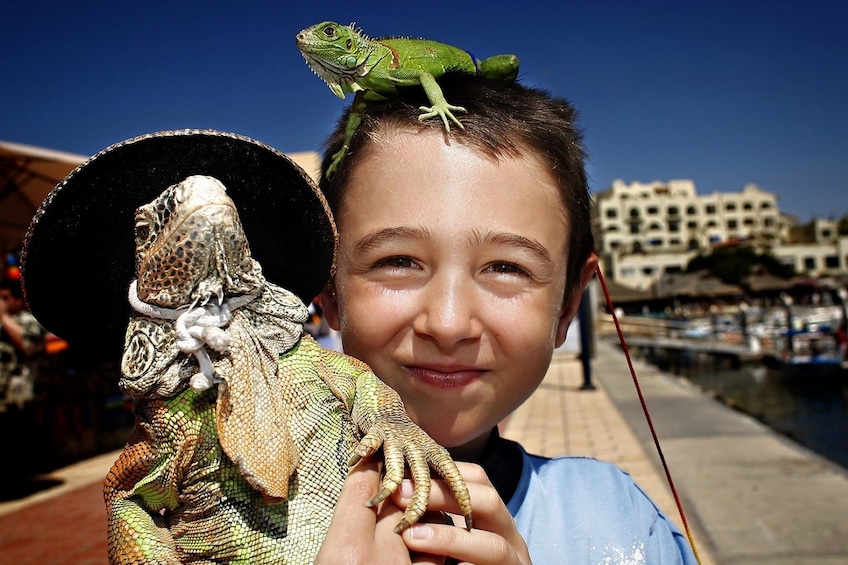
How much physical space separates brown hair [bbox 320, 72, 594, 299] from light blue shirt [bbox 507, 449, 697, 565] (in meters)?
0.51

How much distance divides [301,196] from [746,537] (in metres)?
5.33

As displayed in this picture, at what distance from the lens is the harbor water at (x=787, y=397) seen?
13.1m

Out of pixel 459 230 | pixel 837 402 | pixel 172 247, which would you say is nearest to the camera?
pixel 172 247

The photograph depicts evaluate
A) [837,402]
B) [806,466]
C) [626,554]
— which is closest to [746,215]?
[837,402]

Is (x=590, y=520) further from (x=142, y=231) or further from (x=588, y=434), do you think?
(x=588, y=434)

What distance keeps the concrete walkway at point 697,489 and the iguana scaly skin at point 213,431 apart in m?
4.41

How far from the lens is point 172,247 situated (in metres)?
1.00

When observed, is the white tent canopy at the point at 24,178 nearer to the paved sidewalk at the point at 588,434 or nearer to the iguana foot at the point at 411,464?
the paved sidewalk at the point at 588,434

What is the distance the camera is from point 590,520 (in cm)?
162

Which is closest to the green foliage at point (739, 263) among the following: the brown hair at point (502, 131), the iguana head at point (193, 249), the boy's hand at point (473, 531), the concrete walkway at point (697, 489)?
the concrete walkway at point (697, 489)

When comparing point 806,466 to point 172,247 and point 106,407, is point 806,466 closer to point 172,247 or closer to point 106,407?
point 172,247

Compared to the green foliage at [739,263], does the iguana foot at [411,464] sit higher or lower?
lower

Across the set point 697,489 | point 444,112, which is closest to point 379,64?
point 444,112

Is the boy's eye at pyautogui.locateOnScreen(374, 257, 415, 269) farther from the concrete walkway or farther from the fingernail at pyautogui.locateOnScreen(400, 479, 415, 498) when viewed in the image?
the concrete walkway
